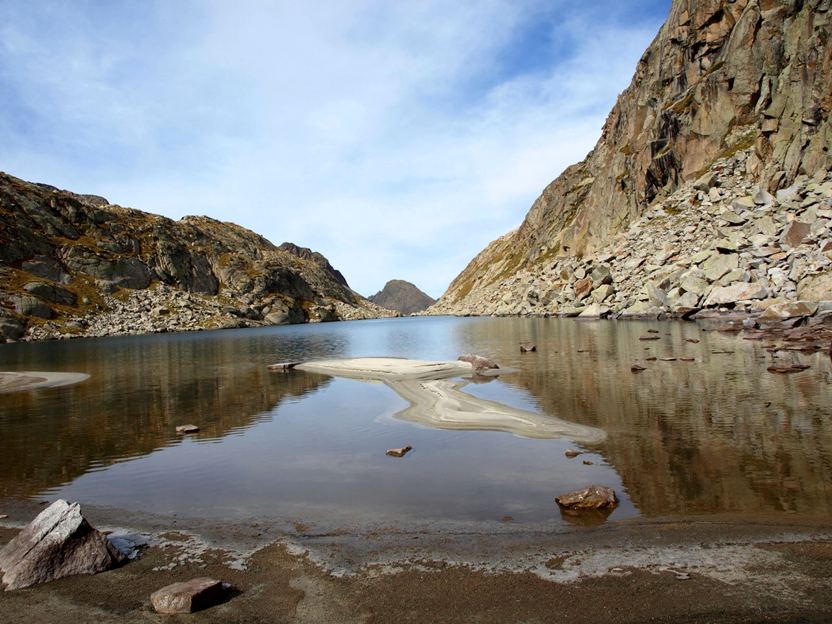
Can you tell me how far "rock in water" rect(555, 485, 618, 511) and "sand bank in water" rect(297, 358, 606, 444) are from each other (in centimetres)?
668

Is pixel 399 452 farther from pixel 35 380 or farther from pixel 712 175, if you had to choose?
pixel 712 175

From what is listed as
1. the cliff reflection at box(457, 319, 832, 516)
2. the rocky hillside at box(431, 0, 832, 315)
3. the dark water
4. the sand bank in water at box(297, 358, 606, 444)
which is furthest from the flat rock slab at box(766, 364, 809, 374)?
the rocky hillside at box(431, 0, 832, 315)

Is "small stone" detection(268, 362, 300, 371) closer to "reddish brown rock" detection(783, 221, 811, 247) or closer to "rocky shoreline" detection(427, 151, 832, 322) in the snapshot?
"rocky shoreline" detection(427, 151, 832, 322)

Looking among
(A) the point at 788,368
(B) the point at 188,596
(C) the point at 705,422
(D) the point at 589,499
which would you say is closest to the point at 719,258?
(A) the point at 788,368

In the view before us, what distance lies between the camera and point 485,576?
10.6 meters

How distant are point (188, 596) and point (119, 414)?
87.9 ft

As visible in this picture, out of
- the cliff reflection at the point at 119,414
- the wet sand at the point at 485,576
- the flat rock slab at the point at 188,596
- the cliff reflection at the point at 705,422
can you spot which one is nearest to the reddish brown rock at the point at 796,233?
the cliff reflection at the point at 705,422

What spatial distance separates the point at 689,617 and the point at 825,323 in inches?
2436

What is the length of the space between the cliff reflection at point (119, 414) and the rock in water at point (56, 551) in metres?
7.80

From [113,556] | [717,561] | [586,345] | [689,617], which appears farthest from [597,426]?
[586,345]

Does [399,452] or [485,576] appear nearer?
[485,576]

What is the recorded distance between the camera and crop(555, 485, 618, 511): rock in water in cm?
1404

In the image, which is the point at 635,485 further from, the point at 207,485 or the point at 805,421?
the point at 207,485

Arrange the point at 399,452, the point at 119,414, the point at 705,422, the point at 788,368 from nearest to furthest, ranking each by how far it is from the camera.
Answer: the point at 399,452, the point at 705,422, the point at 119,414, the point at 788,368
